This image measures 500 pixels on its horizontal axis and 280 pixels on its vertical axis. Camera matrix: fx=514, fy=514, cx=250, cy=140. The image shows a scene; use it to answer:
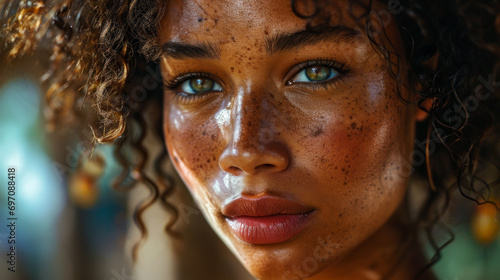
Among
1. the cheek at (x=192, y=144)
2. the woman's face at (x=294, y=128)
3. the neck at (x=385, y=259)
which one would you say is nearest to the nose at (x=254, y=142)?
the woman's face at (x=294, y=128)

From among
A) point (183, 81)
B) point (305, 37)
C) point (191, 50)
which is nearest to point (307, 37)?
point (305, 37)

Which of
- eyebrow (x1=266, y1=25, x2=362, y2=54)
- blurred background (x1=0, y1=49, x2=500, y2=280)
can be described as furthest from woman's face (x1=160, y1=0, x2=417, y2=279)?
blurred background (x1=0, y1=49, x2=500, y2=280)

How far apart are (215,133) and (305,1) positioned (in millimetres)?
356

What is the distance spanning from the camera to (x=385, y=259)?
1.27 meters

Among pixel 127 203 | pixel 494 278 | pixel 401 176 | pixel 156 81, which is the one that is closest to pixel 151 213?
pixel 127 203

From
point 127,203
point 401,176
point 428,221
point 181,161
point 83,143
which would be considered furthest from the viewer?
point 127,203

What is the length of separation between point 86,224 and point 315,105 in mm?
1688

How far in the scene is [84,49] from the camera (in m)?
1.34

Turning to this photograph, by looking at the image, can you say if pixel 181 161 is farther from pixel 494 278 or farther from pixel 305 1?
pixel 494 278

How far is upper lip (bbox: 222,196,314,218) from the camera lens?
108cm

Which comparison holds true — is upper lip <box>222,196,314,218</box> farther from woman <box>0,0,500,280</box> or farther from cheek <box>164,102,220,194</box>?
cheek <box>164,102,220,194</box>

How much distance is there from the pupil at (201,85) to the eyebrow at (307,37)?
219 mm

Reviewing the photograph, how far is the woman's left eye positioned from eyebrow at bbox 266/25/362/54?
71 millimetres

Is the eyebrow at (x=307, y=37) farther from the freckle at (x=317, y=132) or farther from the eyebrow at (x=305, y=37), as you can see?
the freckle at (x=317, y=132)
